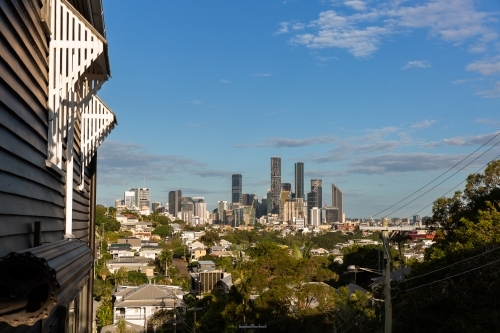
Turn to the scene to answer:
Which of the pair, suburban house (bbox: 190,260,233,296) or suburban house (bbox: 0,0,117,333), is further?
suburban house (bbox: 190,260,233,296)

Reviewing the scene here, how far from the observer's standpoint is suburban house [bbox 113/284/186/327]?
134 ft

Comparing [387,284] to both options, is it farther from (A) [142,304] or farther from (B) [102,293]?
(B) [102,293]

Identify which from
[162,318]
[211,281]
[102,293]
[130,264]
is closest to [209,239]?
[130,264]

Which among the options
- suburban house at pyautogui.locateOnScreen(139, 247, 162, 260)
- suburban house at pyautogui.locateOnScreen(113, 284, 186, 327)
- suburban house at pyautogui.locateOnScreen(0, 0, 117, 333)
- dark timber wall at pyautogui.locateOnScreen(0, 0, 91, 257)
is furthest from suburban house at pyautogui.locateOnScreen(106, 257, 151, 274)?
dark timber wall at pyautogui.locateOnScreen(0, 0, 91, 257)

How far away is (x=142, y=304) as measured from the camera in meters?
41.0

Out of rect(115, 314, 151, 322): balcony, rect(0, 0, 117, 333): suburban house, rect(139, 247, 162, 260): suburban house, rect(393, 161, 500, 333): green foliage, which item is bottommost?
rect(115, 314, 151, 322): balcony

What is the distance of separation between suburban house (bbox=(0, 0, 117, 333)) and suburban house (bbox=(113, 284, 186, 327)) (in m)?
33.8

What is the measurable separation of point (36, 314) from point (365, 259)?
57.0 meters

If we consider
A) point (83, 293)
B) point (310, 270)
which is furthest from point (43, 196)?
point (310, 270)

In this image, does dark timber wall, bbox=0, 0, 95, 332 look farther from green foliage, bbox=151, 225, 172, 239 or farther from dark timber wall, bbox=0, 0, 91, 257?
green foliage, bbox=151, 225, 172, 239

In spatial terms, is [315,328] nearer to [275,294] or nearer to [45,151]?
[275,294]

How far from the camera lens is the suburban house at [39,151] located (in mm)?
3219

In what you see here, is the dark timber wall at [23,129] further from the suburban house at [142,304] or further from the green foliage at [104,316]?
the green foliage at [104,316]

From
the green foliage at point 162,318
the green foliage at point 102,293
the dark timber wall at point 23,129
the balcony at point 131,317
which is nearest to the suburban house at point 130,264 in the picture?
the green foliage at point 102,293
